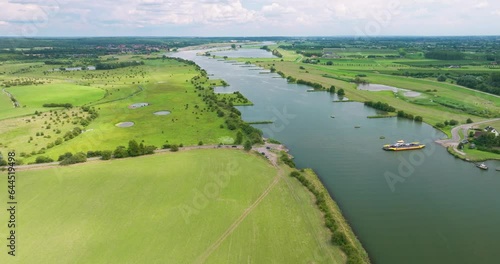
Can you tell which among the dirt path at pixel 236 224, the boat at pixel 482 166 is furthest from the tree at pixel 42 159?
the boat at pixel 482 166

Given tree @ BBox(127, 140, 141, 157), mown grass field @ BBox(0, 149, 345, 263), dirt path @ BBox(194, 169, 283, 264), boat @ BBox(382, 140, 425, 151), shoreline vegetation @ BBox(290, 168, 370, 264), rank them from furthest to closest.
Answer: boat @ BBox(382, 140, 425, 151) → tree @ BBox(127, 140, 141, 157) → shoreline vegetation @ BBox(290, 168, 370, 264) → mown grass field @ BBox(0, 149, 345, 263) → dirt path @ BBox(194, 169, 283, 264)

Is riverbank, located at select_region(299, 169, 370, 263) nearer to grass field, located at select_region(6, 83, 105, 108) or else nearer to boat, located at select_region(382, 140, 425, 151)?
boat, located at select_region(382, 140, 425, 151)

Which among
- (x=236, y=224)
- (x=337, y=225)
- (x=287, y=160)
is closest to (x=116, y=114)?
(x=287, y=160)

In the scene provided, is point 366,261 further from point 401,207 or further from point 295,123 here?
point 295,123

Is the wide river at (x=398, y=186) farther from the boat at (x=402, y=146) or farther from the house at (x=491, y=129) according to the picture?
the house at (x=491, y=129)

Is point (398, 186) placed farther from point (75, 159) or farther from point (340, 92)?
point (340, 92)

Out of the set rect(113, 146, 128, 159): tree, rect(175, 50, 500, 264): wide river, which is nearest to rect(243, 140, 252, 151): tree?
rect(175, 50, 500, 264): wide river
